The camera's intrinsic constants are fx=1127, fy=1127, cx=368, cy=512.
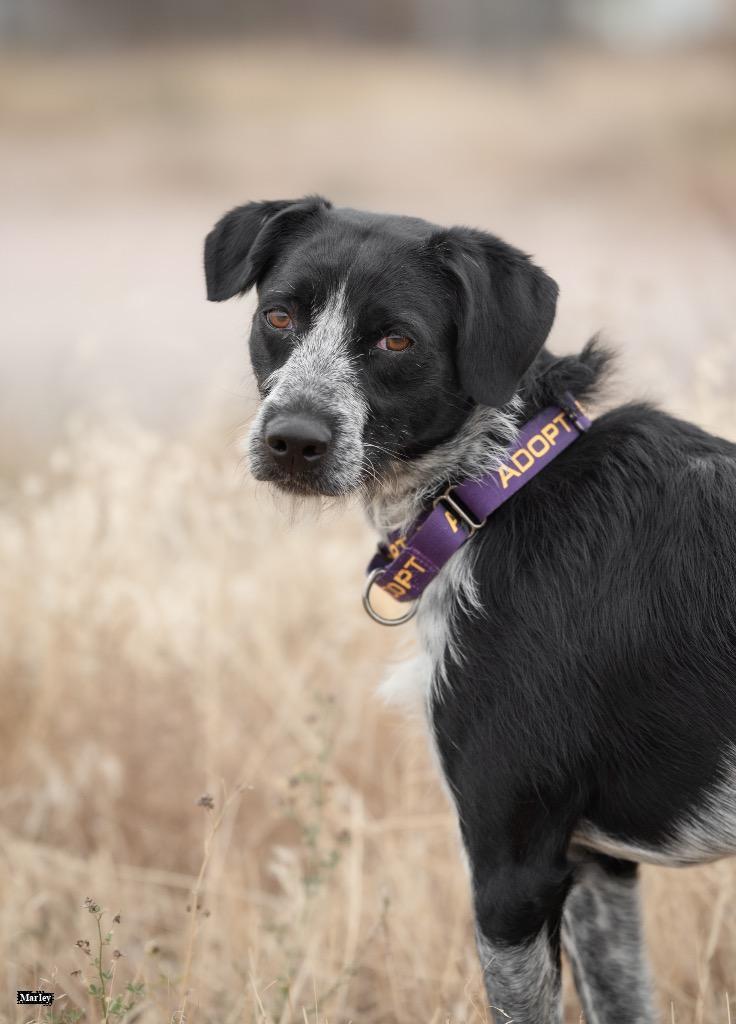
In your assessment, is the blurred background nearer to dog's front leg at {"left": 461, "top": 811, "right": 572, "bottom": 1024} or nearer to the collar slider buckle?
dog's front leg at {"left": 461, "top": 811, "right": 572, "bottom": 1024}

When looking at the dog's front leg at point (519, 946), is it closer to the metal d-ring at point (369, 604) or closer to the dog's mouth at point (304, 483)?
the metal d-ring at point (369, 604)

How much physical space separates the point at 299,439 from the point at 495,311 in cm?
57

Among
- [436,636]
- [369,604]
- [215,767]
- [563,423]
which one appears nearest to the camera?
[436,636]

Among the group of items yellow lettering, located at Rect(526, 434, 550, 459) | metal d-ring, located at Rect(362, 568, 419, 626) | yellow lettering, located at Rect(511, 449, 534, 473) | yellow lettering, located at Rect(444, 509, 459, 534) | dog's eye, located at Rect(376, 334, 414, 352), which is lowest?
metal d-ring, located at Rect(362, 568, 419, 626)

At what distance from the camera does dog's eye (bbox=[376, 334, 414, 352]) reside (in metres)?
2.79

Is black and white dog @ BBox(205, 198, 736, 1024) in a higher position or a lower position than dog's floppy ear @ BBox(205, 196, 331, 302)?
lower

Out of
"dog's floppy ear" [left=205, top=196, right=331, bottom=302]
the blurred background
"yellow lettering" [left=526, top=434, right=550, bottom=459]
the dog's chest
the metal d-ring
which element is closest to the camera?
the dog's chest

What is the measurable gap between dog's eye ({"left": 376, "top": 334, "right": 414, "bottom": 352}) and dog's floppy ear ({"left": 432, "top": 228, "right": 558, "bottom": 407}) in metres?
Result: 0.13

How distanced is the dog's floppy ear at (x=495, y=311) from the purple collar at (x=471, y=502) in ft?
0.47

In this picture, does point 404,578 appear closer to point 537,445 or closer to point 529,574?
point 529,574

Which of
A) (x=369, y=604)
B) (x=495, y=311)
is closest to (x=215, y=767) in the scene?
(x=369, y=604)

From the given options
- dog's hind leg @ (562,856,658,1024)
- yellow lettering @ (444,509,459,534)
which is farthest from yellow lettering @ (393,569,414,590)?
dog's hind leg @ (562,856,658,1024)

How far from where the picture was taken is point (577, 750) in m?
2.49

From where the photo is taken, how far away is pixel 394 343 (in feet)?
9.17
